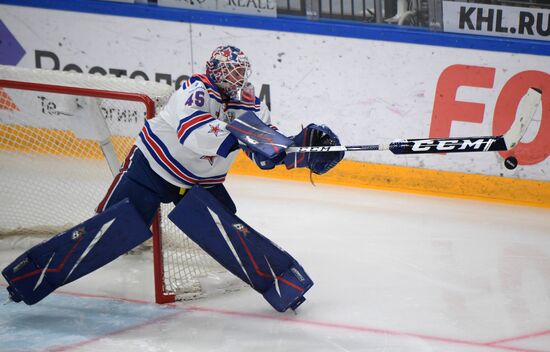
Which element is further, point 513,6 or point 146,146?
point 513,6

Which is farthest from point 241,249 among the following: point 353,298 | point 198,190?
point 353,298

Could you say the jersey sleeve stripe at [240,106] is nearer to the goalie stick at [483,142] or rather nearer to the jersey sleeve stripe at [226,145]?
the jersey sleeve stripe at [226,145]

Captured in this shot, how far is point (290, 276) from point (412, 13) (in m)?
2.50

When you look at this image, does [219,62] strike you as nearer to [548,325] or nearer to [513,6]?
[548,325]

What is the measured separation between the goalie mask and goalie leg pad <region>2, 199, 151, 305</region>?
1.80 feet

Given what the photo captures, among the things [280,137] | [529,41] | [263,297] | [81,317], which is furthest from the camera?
[529,41]

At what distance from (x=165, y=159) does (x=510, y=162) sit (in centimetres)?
261

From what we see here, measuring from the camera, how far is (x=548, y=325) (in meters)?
3.46

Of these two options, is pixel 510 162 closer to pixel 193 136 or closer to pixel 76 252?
pixel 193 136

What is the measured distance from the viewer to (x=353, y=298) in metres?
3.66

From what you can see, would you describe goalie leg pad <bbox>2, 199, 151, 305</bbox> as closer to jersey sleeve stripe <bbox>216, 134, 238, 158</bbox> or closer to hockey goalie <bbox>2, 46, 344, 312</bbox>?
hockey goalie <bbox>2, 46, 344, 312</bbox>

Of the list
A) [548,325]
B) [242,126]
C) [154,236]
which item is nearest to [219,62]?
[242,126]

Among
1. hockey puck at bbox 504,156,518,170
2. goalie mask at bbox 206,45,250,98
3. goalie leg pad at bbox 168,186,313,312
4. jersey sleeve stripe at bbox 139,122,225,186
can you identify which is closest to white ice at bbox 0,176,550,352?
goalie leg pad at bbox 168,186,313,312

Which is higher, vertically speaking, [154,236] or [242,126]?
[242,126]
